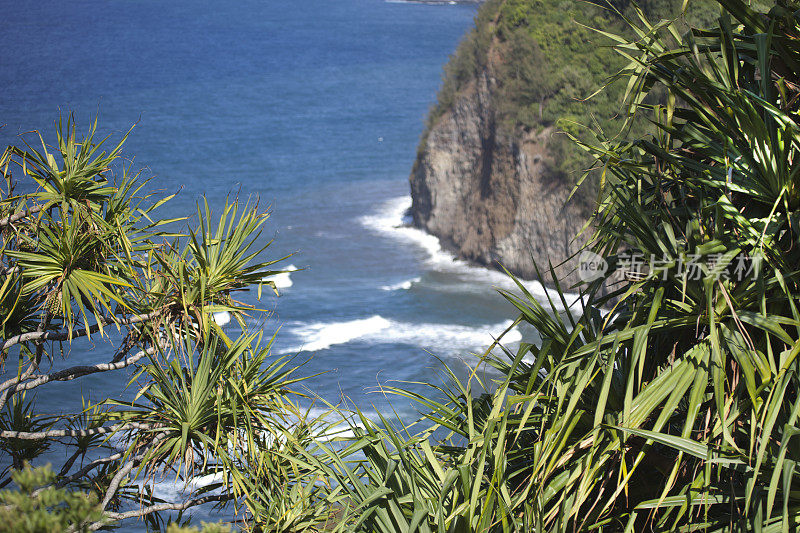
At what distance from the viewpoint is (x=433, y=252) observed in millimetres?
36219

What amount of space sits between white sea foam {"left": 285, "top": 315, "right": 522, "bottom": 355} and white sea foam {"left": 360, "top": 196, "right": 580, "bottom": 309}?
12.4 feet

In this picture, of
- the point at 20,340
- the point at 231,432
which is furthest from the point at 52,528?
the point at 231,432

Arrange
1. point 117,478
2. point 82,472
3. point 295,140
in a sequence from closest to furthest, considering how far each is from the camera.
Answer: point 117,478 < point 82,472 < point 295,140

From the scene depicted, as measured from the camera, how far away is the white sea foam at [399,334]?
2570cm

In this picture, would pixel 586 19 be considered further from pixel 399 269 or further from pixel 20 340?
pixel 20 340

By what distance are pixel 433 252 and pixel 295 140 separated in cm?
2082

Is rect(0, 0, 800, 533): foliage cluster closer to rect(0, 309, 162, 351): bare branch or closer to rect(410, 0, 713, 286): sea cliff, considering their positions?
rect(0, 309, 162, 351): bare branch

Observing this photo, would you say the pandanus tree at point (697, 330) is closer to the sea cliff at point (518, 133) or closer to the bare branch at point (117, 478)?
the bare branch at point (117, 478)

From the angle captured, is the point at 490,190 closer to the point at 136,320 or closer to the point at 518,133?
the point at 518,133

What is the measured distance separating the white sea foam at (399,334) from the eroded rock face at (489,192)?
535 cm

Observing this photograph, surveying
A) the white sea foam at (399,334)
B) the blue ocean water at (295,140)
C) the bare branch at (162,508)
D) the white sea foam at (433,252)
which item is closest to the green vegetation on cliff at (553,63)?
the white sea foam at (433,252)

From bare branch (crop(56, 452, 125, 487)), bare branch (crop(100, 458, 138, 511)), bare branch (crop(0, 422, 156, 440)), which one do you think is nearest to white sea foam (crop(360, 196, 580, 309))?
bare branch (crop(56, 452, 125, 487))

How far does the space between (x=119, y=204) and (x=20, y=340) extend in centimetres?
135

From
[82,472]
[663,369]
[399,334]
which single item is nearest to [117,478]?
[82,472]
